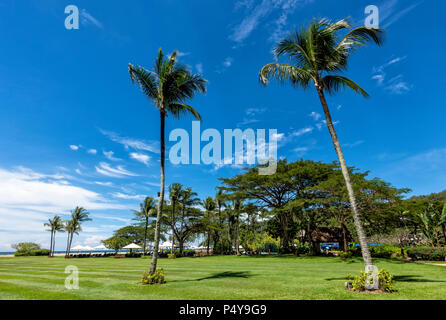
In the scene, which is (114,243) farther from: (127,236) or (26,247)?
(26,247)

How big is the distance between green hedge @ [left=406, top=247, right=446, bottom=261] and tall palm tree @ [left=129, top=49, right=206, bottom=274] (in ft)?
103

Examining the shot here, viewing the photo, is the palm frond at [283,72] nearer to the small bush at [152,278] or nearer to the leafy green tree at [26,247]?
the small bush at [152,278]

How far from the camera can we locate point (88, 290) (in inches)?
392

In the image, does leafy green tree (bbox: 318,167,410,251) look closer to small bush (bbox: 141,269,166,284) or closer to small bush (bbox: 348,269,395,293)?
small bush (bbox: 348,269,395,293)

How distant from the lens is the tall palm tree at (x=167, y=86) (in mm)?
13609

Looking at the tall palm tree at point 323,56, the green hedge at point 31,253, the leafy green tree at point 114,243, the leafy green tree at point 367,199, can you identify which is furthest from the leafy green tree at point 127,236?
the tall palm tree at point 323,56

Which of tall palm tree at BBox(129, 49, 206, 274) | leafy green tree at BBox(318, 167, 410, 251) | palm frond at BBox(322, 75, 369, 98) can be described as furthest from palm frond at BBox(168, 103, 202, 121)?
leafy green tree at BBox(318, 167, 410, 251)

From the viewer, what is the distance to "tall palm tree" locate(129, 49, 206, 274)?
13.6m

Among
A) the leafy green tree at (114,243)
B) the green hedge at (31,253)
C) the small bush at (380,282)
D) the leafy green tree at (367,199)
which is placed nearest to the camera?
the small bush at (380,282)

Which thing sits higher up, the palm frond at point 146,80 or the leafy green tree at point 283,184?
the palm frond at point 146,80

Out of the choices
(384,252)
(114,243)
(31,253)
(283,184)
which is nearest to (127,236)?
(114,243)

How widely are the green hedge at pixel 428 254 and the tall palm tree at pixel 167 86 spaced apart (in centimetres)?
3136
